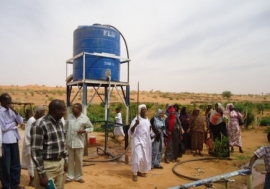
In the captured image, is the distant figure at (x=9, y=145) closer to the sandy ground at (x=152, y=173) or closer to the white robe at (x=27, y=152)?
the white robe at (x=27, y=152)

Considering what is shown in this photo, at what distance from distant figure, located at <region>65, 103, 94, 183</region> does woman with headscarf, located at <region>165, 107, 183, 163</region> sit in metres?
3.19

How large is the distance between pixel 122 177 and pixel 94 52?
14.8 feet

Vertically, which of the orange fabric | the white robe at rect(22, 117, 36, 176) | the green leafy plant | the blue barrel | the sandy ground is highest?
the blue barrel

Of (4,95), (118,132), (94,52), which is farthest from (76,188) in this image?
(118,132)

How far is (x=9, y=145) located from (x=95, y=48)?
503 centimetres

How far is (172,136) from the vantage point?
28.1ft

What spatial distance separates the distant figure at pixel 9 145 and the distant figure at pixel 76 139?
116 centimetres

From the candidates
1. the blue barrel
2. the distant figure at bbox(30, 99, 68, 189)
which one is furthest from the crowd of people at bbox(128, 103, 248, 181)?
the distant figure at bbox(30, 99, 68, 189)

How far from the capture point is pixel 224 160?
860 centimetres

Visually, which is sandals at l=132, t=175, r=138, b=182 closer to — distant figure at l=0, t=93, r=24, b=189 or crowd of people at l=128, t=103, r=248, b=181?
crowd of people at l=128, t=103, r=248, b=181

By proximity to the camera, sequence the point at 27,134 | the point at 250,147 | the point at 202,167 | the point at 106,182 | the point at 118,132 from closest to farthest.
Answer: the point at 27,134
the point at 106,182
the point at 202,167
the point at 250,147
the point at 118,132

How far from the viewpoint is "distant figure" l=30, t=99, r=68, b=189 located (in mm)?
3176

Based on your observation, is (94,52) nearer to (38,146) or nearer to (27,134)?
(27,134)

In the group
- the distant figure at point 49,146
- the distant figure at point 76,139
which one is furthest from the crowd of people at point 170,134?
the distant figure at point 49,146
